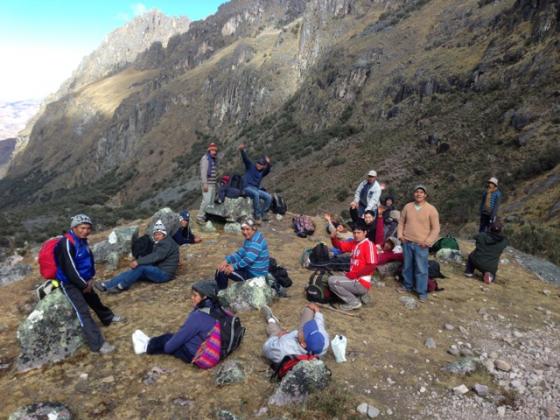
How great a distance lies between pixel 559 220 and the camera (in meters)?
15.1

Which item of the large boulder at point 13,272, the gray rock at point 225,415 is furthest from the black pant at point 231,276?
the large boulder at point 13,272

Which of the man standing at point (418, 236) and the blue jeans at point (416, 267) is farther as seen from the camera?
the blue jeans at point (416, 267)

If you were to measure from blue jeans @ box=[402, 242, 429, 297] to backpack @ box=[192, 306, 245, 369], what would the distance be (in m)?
4.37

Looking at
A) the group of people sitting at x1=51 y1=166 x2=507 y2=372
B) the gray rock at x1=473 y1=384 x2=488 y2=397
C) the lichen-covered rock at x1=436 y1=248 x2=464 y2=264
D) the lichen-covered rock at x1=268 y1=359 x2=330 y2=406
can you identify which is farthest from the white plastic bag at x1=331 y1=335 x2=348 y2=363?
the lichen-covered rock at x1=436 y1=248 x2=464 y2=264

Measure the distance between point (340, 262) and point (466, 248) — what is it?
5757 mm

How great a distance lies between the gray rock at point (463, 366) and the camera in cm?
554

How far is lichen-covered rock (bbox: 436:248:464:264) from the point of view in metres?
11.3

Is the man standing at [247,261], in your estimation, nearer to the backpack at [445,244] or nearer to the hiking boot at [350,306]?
the hiking boot at [350,306]

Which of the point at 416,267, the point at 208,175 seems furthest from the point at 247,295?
the point at 208,175

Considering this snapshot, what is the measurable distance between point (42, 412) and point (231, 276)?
394 cm

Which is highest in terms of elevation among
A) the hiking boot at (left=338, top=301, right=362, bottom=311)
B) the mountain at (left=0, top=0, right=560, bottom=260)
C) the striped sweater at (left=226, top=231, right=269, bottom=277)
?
the mountain at (left=0, top=0, right=560, bottom=260)

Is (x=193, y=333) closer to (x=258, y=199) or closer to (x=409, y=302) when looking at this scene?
(x=409, y=302)

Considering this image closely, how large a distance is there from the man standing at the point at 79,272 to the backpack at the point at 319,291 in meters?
3.64

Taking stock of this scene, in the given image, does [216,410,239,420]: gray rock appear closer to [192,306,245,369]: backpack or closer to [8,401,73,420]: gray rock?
[192,306,245,369]: backpack
